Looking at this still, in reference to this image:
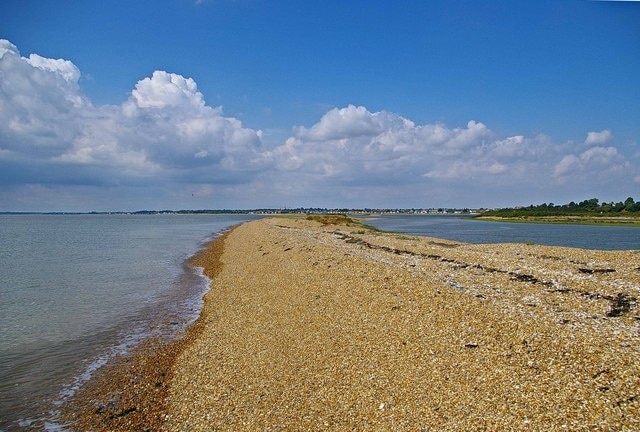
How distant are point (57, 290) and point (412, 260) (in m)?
22.2

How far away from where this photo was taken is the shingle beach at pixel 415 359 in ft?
25.5

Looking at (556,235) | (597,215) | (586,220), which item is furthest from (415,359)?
(597,215)

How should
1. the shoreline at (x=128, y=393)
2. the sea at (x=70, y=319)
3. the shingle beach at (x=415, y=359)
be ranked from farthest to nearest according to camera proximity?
the sea at (x=70, y=319), the shoreline at (x=128, y=393), the shingle beach at (x=415, y=359)

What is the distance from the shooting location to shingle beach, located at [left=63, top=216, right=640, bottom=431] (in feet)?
25.5

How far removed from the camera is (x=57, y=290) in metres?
25.8

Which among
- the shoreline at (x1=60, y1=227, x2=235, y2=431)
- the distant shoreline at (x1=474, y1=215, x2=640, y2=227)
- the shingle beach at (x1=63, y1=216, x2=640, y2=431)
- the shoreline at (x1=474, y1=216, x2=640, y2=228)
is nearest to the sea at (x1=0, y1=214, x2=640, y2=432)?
the shoreline at (x1=60, y1=227, x2=235, y2=431)

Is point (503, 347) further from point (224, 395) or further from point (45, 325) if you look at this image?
point (45, 325)

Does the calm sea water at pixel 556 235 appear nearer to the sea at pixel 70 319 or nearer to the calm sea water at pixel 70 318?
the calm sea water at pixel 70 318

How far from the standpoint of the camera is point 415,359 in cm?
1036

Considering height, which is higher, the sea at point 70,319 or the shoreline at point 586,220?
the shoreline at point 586,220

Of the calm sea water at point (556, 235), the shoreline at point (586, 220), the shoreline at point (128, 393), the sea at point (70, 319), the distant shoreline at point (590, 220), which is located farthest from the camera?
the distant shoreline at point (590, 220)

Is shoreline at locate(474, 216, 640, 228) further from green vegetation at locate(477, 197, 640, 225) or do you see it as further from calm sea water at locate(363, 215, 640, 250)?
calm sea water at locate(363, 215, 640, 250)

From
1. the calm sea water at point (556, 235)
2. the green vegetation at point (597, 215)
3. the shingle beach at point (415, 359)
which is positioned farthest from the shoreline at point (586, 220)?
the shingle beach at point (415, 359)

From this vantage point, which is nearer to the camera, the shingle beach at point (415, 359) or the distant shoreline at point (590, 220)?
the shingle beach at point (415, 359)
